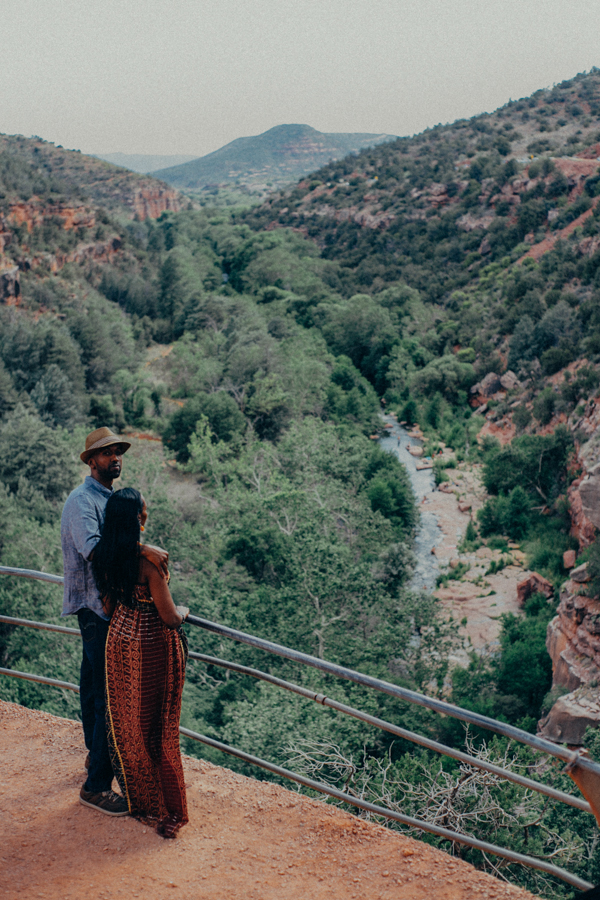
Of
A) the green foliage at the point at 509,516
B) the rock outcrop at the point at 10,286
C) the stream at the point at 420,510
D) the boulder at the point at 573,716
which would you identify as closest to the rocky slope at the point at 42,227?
the rock outcrop at the point at 10,286

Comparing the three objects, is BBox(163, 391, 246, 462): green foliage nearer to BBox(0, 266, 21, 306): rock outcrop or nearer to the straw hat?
BBox(0, 266, 21, 306): rock outcrop

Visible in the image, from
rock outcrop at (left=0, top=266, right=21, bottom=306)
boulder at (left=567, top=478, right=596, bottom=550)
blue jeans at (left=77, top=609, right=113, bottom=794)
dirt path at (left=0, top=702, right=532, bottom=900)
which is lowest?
boulder at (left=567, top=478, right=596, bottom=550)

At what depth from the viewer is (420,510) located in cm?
2348

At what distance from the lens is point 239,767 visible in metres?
10.8

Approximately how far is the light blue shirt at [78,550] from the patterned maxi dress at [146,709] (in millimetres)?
234

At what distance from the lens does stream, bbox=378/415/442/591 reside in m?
19.5

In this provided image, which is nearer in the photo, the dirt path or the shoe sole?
the dirt path

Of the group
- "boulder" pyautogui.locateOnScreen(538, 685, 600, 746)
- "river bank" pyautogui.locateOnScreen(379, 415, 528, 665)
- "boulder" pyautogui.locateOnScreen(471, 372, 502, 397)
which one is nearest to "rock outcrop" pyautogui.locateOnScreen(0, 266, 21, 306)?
"river bank" pyautogui.locateOnScreen(379, 415, 528, 665)

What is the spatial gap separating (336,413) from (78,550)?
26.6 meters

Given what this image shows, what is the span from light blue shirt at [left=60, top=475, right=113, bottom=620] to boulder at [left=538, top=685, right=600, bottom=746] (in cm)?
→ 1070

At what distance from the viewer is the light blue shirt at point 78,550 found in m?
3.11

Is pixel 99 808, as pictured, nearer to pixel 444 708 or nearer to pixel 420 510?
pixel 444 708

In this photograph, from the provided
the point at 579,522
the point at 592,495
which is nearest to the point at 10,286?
the point at 579,522

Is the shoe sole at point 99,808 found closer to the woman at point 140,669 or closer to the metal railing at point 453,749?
the woman at point 140,669
